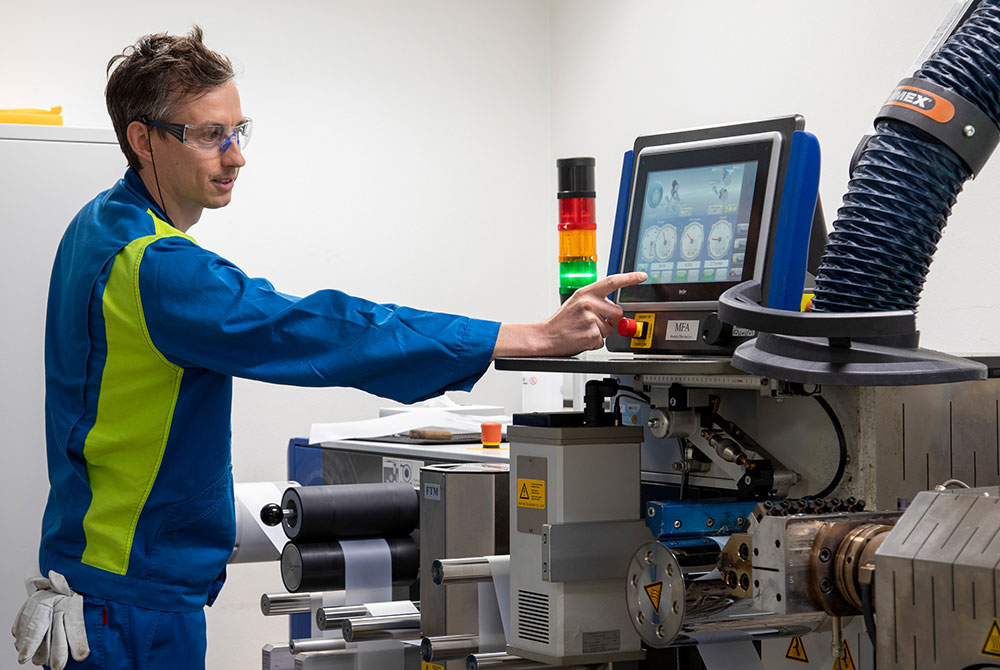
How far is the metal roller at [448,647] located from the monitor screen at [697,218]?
1.66 ft

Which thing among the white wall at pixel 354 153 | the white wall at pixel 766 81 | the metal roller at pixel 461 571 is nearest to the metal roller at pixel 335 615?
the metal roller at pixel 461 571

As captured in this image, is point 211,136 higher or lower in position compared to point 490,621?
higher

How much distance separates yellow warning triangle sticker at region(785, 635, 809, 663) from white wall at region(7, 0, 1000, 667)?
1.69m

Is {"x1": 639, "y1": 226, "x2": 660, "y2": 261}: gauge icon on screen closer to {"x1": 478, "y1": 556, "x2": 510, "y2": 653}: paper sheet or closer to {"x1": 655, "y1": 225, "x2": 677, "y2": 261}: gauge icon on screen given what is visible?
{"x1": 655, "y1": 225, "x2": 677, "y2": 261}: gauge icon on screen

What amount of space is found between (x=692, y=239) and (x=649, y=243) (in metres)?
0.07

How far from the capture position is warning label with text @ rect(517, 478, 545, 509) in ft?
4.46

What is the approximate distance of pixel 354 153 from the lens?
12.3ft

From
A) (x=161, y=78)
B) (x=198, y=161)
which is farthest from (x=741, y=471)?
(x=161, y=78)

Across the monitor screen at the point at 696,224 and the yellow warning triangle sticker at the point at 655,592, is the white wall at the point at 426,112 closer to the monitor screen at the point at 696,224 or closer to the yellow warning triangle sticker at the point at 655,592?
the monitor screen at the point at 696,224

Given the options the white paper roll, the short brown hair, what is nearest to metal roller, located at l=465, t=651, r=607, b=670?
the white paper roll

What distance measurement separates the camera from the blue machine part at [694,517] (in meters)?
1.33

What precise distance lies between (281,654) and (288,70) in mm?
2242

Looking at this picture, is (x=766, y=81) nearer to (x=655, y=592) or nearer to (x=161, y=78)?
(x=161, y=78)

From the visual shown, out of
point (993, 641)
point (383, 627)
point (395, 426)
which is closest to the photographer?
point (993, 641)
